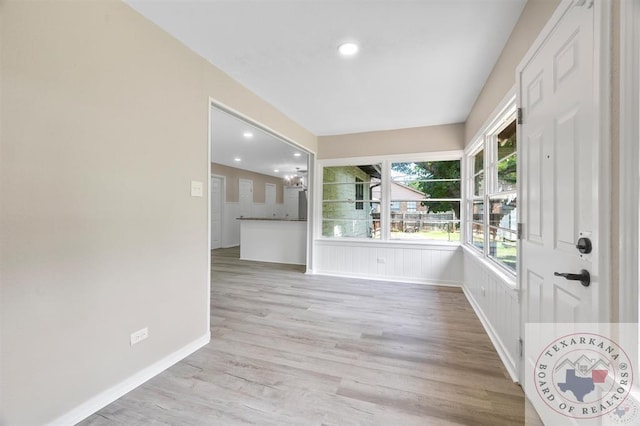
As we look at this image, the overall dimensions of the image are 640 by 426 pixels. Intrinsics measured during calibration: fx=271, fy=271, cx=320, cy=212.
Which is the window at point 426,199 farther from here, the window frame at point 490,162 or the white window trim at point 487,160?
the window frame at point 490,162

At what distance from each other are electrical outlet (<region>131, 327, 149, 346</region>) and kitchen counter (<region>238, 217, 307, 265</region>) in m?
4.10

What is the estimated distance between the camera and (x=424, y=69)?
2.53 metres

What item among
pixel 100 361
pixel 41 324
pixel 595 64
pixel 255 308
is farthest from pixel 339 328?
pixel 595 64

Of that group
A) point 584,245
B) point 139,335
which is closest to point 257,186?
point 139,335

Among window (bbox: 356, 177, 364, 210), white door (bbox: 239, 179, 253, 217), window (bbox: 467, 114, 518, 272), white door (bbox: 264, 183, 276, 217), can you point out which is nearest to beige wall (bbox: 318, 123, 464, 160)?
window (bbox: 356, 177, 364, 210)

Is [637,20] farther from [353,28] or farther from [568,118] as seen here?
[353,28]

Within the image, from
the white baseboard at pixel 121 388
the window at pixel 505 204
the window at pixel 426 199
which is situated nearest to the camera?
the white baseboard at pixel 121 388

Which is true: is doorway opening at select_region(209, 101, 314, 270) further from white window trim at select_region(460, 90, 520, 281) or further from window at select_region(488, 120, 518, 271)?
window at select_region(488, 120, 518, 271)

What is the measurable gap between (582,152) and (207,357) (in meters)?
2.65

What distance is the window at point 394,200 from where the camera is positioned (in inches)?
169

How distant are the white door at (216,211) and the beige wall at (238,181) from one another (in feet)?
0.75

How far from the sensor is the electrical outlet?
1.81 metres

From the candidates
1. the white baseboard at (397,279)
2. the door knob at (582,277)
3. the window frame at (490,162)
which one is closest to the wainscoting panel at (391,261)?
the white baseboard at (397,279)
